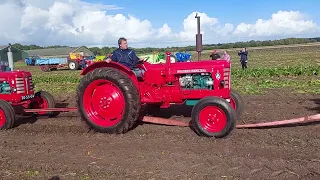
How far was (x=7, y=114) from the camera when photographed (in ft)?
22.1

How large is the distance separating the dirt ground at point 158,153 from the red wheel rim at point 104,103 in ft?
1.02

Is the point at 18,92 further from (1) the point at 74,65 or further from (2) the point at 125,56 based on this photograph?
(1) the point at 74,65

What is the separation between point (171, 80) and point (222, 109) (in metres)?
1.17

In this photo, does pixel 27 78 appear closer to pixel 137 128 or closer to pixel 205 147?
pixel 137 128

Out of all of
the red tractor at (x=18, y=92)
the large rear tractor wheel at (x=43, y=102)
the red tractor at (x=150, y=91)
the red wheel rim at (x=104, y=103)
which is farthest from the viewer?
the large rear tractor wheel at (x=43, y=102)

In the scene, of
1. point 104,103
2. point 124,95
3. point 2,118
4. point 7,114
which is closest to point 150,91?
point 124,95

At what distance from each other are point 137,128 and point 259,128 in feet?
7.02

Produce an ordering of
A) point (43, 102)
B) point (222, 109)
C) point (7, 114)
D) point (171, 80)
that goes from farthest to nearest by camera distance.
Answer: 1. point (43, 102)
2. point (7, 114)
3. point (171, 80)
4. point (222, 109)

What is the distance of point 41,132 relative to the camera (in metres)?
6.53

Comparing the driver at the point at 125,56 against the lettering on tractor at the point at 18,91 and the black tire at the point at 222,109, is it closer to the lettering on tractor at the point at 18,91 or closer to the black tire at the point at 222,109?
the black tire at the point at 222,109

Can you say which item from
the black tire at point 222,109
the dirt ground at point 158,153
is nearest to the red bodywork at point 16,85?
the dirt ground at point 158,153

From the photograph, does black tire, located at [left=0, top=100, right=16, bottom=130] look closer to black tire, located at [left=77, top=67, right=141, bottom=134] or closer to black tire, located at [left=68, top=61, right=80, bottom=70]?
black tire, located at [left=77, top=67, right=141, bottom=134]

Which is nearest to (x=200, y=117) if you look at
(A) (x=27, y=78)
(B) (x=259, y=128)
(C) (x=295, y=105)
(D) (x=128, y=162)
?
(B) (x=259, y=128)

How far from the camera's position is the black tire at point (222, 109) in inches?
211
